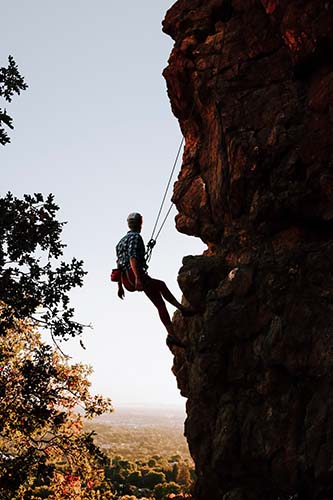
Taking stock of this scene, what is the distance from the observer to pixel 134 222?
14453 mm

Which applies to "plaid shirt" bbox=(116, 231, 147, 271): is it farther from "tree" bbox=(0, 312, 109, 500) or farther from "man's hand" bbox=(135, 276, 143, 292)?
"tree" bbox=(0, 312, 109, 500)

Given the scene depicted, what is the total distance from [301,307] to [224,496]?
17.1 ft

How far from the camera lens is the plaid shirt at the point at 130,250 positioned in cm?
1393

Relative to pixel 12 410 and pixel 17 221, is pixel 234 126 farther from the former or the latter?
pixel 12 410

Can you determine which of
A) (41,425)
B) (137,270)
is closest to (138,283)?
(137,270)

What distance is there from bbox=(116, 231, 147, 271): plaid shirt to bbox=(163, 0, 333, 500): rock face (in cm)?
212

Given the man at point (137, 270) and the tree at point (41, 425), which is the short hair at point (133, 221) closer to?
the man at point (137, 270)

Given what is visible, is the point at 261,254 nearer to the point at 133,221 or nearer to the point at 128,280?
the point at 133,221

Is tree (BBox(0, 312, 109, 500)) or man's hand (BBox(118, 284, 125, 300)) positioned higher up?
man's hand (BBox(118, 284, 125, 300))

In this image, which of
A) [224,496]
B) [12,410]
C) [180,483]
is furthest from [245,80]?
[180,483]

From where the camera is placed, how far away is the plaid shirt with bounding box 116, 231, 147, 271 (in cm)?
1393

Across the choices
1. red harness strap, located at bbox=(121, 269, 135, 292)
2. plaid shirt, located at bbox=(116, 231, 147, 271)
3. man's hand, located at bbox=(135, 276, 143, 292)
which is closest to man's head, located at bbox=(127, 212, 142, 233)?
plaid shirt, located at bbox=(116, 231, 147, 271)

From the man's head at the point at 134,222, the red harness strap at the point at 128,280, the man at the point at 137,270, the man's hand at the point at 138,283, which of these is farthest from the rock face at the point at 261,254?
the man's head at the point at 134,222

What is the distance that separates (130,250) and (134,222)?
3.36 ft
